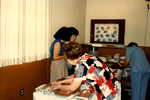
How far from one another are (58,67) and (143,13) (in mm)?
2826

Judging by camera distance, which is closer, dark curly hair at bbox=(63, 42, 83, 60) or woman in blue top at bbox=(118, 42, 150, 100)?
dark curly hair at bbox=(63, 42, 83, 60)

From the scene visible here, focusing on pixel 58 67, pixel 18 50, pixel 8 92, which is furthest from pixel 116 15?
pixel 8 92

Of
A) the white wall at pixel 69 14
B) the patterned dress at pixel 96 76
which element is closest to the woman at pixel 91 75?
the patterned dress at pixel 96 76

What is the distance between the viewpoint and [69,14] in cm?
412

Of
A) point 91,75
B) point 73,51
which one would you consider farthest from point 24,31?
point 91,75

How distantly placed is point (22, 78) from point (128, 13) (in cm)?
315

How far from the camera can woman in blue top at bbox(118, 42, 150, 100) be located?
119 inches

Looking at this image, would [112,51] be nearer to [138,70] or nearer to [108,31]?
[108,31]

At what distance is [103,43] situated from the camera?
4.86 m

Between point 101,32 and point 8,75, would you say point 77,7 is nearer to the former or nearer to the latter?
point 101,32

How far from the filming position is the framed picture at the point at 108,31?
467 cm

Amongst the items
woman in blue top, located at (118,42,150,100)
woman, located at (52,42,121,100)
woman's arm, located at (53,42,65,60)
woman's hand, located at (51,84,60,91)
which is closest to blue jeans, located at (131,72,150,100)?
woman in blue top, located at (118,42,150,100)

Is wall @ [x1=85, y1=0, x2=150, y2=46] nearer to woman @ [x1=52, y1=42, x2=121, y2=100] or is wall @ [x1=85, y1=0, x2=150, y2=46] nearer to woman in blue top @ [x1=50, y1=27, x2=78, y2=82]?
woman in blue top @ [x1=50, y1=27, x2=78, y2=82]

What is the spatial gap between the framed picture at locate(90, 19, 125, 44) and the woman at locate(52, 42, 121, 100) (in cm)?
320
